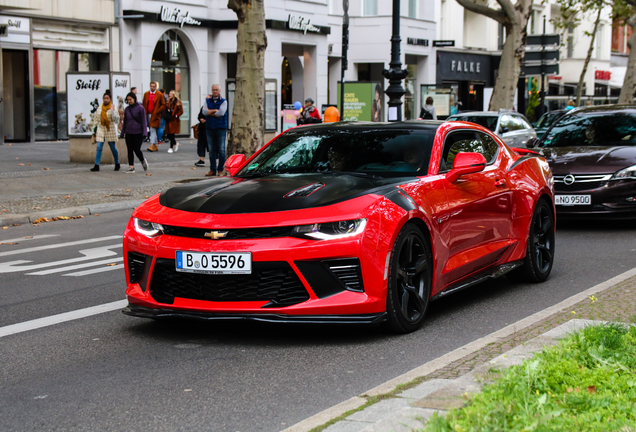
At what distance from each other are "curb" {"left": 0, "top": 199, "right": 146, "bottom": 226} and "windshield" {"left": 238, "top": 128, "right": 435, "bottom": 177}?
6659 millimetres

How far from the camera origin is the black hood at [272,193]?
5484 millimetres

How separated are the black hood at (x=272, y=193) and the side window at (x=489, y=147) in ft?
4.78

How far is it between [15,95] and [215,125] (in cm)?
1039

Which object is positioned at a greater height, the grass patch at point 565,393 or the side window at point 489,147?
the side window at point 489,147

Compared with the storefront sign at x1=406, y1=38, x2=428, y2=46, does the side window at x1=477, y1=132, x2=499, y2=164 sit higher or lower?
lower

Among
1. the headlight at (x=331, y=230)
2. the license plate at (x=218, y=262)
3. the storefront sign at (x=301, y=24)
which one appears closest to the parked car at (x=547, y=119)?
the storefront sign at (x=301, y=24)

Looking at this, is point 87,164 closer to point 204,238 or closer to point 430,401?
point 204,238

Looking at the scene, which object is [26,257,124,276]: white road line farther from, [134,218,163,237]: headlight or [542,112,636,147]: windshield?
[542,112,636,147]: windshield

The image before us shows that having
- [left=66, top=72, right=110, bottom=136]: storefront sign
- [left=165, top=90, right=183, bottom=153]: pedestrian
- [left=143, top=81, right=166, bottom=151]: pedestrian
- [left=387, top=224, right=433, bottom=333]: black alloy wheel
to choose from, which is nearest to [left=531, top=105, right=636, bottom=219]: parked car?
[left=387, top=224, right=433, bottom=333]: black alloy wheel

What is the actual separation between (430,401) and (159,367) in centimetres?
181

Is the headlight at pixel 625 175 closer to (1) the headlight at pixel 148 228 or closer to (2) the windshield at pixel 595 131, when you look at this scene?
(2) the windshield at pixel 595 131

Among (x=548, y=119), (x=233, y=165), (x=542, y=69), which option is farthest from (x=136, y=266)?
(x=548, y=119)

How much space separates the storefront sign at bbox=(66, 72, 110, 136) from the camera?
20.8m

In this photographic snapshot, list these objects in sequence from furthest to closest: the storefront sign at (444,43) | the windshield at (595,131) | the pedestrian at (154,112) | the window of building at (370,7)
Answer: the storefront sign at (444,43), the window of building at (370,7), the pedestrian at (154,112), the windshield at (595,131)
